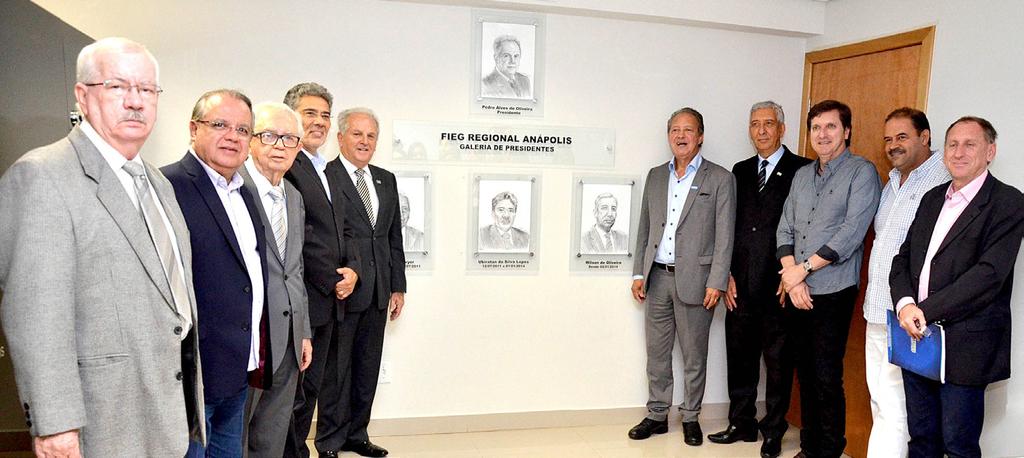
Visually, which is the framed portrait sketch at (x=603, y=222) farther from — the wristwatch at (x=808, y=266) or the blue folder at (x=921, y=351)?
the blue folder at (x=921, y=351)

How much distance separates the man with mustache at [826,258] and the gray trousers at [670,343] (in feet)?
1.68

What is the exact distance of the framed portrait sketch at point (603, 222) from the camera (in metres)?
3.72

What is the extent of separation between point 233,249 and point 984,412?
9.98ft

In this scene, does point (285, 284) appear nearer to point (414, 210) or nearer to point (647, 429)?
point (414, 210)

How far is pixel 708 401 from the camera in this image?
3971 millimetres

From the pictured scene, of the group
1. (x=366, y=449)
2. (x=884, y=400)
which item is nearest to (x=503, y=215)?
(x=366, y=449)

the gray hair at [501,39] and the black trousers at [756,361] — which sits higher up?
the gray hair at [501,39]

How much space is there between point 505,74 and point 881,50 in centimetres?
201

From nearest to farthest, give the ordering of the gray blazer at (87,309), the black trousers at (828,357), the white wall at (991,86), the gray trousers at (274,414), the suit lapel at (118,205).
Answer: the gray blazer at (87,309), the suit lapel at (118,205), the gray trousers at (274,414), the white wall at (991,86), the black trousers at (828,357)

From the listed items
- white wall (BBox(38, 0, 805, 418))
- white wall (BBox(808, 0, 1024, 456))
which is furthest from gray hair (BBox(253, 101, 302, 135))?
white wall (BBox(808, 0, 1024, 456))

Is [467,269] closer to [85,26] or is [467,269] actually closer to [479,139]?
A: [479,139]

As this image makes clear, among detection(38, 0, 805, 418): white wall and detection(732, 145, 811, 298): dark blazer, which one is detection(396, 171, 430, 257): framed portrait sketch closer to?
detection(38, 0, 805, 418): white wall

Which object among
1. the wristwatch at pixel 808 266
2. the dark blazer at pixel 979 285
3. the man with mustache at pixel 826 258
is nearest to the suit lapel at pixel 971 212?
the dark blazer at pixel 979 285

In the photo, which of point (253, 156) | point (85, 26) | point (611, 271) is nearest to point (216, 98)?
point (253, 156)
